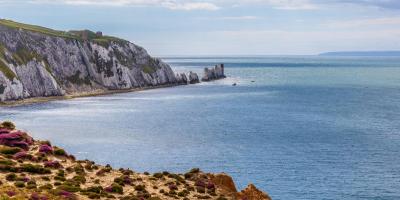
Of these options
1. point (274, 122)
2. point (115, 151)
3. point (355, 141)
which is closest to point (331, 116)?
point (274, 122)

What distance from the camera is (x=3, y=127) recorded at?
58.7 meters

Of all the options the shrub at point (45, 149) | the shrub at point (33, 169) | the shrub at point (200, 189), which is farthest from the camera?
the shrub at point (45, 149)

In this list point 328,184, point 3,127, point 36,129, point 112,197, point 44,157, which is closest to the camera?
point 112,197

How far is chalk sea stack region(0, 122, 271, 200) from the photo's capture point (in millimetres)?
43566

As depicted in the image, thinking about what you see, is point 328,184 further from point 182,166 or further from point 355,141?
point 355,141

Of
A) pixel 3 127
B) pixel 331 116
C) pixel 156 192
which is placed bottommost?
pixel 331 116

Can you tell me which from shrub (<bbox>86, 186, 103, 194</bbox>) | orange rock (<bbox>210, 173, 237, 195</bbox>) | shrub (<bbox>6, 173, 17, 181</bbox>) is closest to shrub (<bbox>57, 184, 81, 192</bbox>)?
shrub (<bbox>86, 186, 103, 194</bbox>)

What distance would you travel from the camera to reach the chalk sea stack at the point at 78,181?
43566mm

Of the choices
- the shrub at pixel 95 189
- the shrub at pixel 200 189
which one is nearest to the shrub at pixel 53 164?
the shrub at pixel 95 189

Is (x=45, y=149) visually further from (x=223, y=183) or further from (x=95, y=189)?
(x=223, y=183)

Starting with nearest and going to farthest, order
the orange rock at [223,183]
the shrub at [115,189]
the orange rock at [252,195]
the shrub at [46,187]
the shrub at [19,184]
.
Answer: the shrub at [19,184] < the shrub at [46,187] < the shrub at [115,189] < the orange rock at [252,195] < the orange rock at [223,183]

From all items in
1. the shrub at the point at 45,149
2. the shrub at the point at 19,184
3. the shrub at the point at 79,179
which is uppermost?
the shrub at the point at 45,149

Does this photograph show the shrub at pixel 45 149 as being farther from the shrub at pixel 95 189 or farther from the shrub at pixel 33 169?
the shrub at pixel 95 189

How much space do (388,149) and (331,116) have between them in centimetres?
6998
